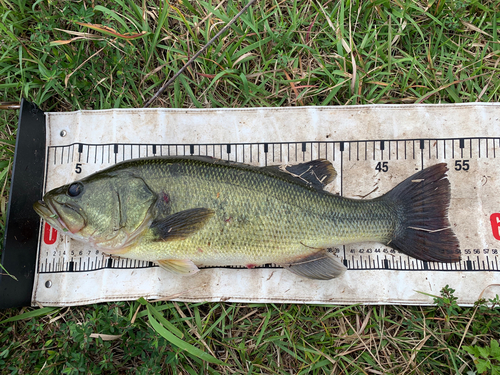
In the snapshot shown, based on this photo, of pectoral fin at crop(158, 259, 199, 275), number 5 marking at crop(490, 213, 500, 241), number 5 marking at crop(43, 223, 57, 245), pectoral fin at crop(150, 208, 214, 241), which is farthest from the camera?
number 5 marking at crop(43, 223, 57, 245)

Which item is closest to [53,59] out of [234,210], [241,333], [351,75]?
[234,210]

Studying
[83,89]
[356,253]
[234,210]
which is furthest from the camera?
[83,89]

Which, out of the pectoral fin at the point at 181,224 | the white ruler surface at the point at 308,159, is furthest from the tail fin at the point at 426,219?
the pectoral fin at the point at 181,224

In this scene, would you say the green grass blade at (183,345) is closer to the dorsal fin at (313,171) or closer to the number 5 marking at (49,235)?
the number 5 marking at (49,235)

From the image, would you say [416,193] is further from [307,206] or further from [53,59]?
[53,59]

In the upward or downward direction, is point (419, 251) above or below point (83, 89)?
below

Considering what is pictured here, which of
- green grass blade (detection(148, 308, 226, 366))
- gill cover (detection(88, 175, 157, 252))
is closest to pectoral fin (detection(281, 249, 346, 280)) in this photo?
green grass blade (detection(148, 308, 226, 366))

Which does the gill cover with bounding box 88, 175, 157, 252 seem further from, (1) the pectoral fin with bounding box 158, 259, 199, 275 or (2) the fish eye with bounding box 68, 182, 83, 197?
(1) the pectoral fin with bounding box 158, 259, 199, 275

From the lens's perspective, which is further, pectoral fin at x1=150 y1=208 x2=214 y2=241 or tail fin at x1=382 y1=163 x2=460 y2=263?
tail fin at x1=382 y1=163 x2=460 y2=263
